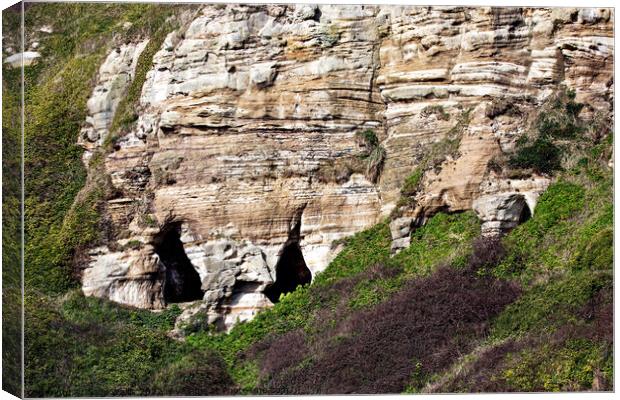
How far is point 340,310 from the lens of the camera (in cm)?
2822

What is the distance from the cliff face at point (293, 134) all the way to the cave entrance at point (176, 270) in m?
0.06

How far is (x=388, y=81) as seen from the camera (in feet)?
101

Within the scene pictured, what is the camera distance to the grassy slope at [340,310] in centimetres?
2548

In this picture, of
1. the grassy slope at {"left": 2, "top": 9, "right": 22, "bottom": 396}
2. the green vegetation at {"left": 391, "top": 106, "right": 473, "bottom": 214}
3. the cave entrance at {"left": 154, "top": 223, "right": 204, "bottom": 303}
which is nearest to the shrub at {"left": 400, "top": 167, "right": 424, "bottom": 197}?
the green vegetation at {"left": 391, "top": 106, "right": 473, "bottom": 214}

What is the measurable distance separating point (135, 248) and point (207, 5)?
16.1 feet

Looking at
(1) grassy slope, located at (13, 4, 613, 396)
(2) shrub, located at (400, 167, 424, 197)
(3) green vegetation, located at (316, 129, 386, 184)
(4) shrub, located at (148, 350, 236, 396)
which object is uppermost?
(3) green vegetation, located at (316, 129, 386, 184)

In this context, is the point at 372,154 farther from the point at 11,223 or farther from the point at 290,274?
the point at 11,223

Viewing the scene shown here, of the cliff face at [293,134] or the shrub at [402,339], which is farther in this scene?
the cliff face at [293,134]

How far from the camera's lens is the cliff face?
30.0m

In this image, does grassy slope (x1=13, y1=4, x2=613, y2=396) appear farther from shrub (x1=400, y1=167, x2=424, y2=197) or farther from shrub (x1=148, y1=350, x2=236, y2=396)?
shrub (x1=400, y1=167, x2=424, y2=197)

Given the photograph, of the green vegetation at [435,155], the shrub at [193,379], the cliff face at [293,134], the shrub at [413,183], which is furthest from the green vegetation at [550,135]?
the shrub at [193,379]

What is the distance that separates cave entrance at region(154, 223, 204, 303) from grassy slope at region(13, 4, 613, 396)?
149 cm

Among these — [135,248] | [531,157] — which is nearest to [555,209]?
[531,157]

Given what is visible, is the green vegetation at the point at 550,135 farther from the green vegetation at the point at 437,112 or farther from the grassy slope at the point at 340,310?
the green vegetation at the point at 437,112
